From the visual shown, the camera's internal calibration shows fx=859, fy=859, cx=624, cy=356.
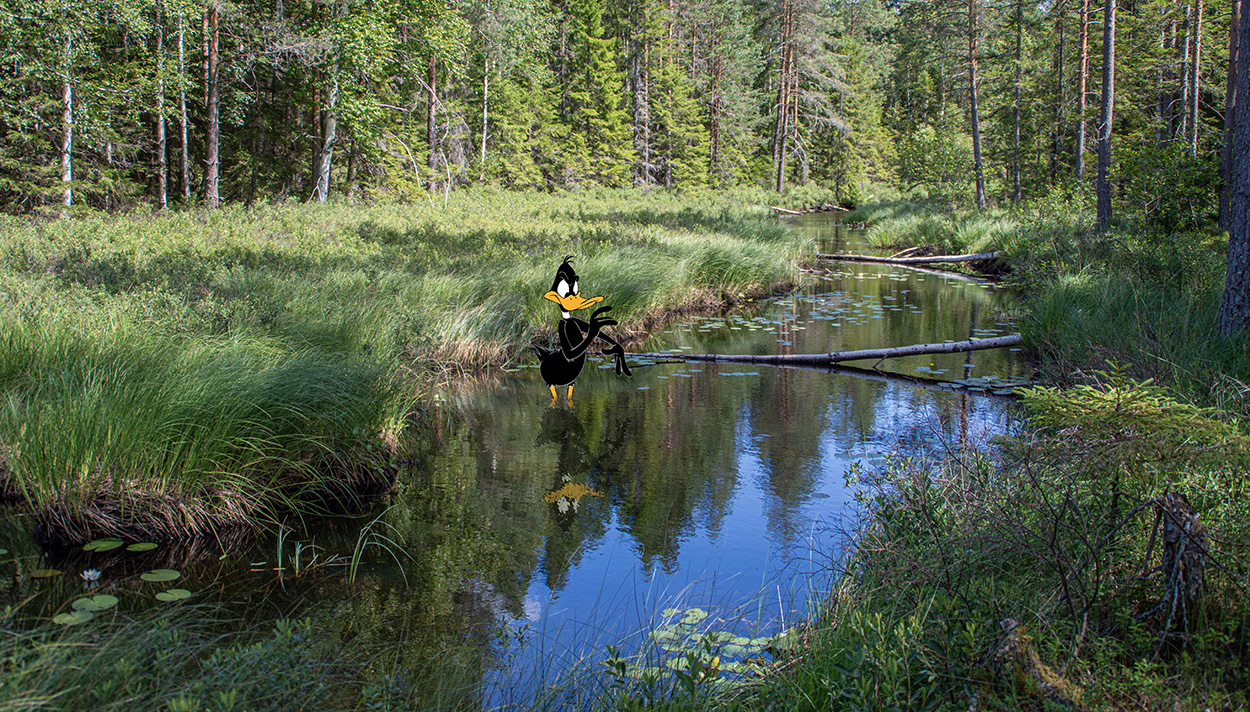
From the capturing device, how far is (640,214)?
2511cm

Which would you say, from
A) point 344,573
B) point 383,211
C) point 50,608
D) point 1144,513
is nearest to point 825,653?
point 1144,513

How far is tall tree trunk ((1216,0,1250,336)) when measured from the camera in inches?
258

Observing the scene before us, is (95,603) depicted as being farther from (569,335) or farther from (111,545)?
(569,335)

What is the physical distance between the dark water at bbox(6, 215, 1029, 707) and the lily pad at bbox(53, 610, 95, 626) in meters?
0.63

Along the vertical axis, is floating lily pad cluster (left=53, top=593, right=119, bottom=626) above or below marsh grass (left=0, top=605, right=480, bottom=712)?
below

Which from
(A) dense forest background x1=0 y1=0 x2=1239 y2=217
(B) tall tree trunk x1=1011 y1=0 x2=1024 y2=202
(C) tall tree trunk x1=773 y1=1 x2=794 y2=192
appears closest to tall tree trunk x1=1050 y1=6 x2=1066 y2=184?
(A) dense forest background x1=0 y1=0 x2=1239 y2=217

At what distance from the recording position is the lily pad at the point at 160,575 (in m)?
4.54

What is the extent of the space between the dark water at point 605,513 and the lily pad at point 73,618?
24.8 inches

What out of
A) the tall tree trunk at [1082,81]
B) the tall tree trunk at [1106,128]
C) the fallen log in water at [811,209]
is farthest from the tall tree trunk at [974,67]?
the tall tree trunk at [1106,128]

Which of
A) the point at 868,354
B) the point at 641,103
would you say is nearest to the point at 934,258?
the point at 868,354

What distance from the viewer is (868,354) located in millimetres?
9930

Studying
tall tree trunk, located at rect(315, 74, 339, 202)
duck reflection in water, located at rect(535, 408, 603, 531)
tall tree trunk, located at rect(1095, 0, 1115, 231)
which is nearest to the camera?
duck reflection in water, located at rect(535, 408, 603, 531)

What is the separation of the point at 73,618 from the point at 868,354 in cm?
819

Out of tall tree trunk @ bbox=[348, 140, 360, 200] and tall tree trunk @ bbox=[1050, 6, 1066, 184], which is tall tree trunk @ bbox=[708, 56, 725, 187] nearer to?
tall tree trunk @ bbox=[1050, 6, 1066, 184]
